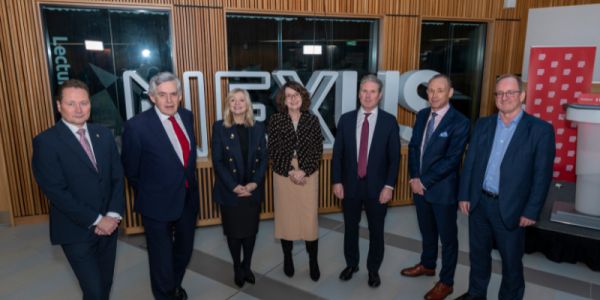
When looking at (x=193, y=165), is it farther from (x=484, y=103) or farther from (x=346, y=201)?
(x=484, y=103)

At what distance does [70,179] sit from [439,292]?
2.92 meters

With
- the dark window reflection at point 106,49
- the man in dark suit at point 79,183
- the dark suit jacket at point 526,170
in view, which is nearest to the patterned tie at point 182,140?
the man in dark suit at point 79,183

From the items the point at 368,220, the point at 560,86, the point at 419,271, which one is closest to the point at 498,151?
the point at 368,220

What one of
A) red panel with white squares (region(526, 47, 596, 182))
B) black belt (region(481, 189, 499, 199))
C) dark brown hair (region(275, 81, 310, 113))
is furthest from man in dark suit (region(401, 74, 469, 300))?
red panel with white squares (region(526, 47, 596, 182))

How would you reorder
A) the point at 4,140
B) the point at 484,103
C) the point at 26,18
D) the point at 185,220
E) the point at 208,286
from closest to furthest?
the point at 185,220 → the point at 208,286 → the point at 26,18 → the point at 4,140 → the point at 484,103

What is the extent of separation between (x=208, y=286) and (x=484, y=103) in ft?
17.0

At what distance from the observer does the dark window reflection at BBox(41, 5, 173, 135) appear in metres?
4.84

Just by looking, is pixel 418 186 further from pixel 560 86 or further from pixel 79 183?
pixel 560 86

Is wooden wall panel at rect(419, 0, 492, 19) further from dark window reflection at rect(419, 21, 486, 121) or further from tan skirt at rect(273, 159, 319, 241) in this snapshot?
tan skirt at rect(273, 159, 319, 241)

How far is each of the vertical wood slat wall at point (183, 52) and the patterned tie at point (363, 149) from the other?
2.19 m

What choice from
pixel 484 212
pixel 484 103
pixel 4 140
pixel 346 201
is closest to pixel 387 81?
pixel 484 103

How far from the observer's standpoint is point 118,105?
5.21 meters

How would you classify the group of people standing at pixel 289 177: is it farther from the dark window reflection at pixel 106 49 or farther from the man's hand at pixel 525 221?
the dark window reflection at pixel 106 49

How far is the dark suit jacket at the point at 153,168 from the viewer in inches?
111
